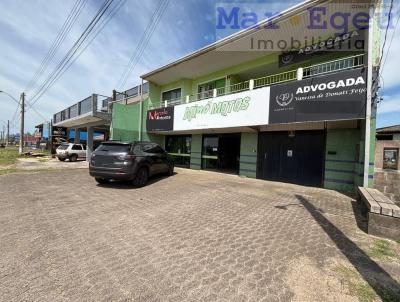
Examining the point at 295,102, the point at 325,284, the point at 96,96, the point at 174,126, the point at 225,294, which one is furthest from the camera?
the point at 96,96

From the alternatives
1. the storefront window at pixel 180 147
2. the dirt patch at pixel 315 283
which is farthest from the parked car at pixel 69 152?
the dirt patch at pixel 315 283

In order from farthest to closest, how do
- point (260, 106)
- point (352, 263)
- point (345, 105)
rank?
point (260, 106)
point (345, 105)
point (352, 263)

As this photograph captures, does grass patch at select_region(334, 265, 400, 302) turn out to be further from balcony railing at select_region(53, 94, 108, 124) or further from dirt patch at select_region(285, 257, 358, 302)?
balcony railing at select_region(53, 94, 108, 124)

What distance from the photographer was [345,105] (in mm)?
7023

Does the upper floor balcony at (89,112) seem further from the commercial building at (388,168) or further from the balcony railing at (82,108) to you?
the commercial building at (388,168)

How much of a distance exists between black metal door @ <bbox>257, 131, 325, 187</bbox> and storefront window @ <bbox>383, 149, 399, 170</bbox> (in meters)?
3.30

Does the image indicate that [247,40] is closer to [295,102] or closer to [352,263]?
[295,102]

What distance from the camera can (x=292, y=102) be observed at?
8.19 metres

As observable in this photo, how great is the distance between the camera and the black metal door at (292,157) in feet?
30.2

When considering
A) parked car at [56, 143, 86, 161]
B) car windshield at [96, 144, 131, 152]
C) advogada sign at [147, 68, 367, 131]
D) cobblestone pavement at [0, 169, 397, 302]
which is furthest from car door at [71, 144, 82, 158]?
cobblestone pavement at [0, 169, 397, 302]

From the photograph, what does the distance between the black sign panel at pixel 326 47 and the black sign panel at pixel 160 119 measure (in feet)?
22.2

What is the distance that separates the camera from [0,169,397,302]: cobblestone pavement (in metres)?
2.36

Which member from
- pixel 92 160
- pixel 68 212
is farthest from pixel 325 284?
pixel 92 160

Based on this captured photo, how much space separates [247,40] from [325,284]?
31.9 ft
